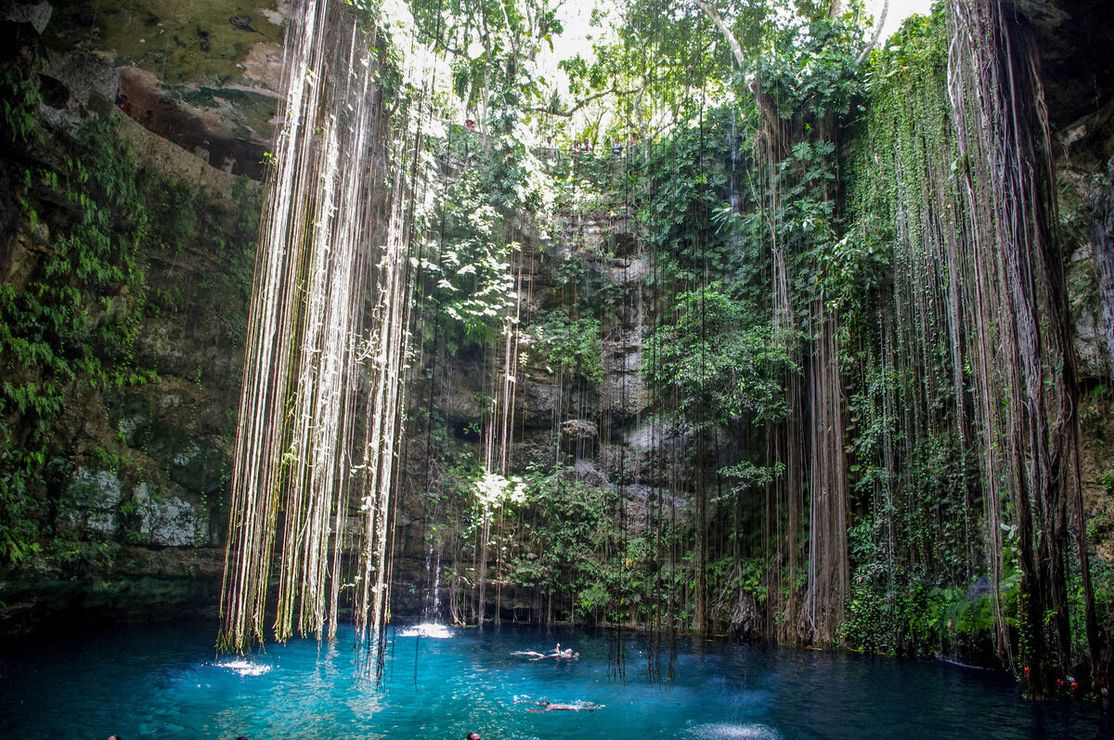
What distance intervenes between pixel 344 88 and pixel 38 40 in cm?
271

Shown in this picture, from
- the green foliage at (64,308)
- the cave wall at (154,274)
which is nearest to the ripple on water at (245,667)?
the cave wall at (154,274)

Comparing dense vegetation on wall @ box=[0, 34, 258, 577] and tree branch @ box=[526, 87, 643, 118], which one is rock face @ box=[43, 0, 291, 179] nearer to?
dense vegetation on wall @ box=[0, 34, 258, 577]

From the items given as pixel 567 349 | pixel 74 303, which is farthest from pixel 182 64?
pixel 567 349

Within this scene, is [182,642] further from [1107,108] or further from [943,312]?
[1107,108]

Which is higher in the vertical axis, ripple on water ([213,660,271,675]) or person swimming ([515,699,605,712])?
person swimming ([515,699,605,712])

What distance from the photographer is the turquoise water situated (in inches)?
193

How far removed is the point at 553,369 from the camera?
11.4 m

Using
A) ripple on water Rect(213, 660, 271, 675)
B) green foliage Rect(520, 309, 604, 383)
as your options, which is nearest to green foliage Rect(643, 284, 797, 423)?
green foliage Rect(520, 309, 604, 383)

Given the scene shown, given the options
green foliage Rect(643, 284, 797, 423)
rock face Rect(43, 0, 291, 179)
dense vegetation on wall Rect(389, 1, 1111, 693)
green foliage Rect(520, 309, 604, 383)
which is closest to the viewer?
rock face Rect(43, 0, 291, 179)

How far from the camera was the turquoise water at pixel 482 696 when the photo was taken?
4914 mm

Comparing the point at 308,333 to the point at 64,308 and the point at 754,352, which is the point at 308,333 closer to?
the point at 64,308

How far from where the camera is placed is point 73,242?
7.04 m

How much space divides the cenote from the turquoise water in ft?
0.20

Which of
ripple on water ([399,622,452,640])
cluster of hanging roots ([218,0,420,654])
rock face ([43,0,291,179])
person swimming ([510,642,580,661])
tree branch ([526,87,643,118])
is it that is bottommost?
ripple on water ([399,622,452,640])
